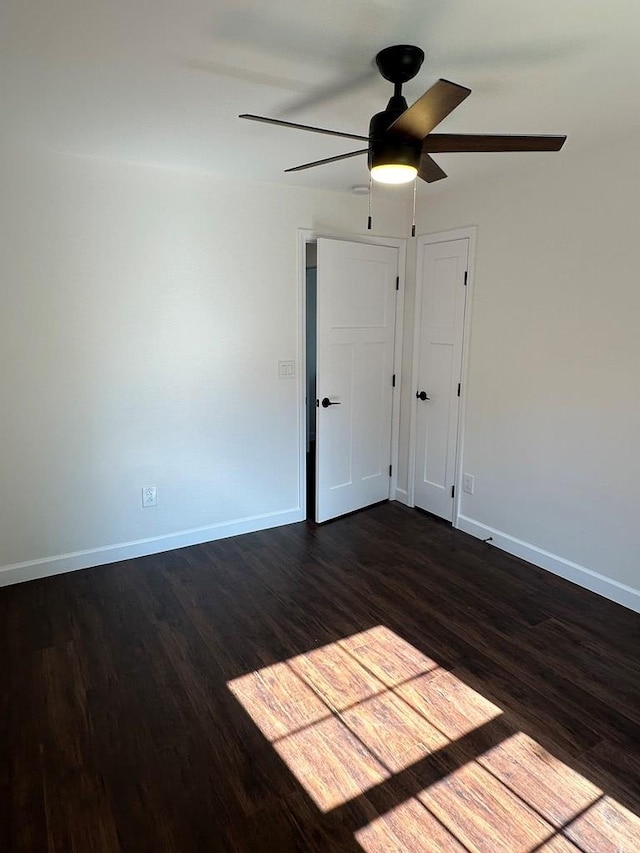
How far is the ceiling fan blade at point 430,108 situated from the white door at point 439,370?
209cm

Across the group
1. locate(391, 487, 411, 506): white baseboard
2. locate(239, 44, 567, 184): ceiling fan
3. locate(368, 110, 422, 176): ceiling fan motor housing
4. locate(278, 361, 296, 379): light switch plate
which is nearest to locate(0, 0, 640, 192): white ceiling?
locate(239, 44, 567, 184): ceiling fan

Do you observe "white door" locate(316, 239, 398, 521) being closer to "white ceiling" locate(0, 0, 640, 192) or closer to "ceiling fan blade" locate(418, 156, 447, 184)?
"white ceiling" locate(0, 0, 640, 192)

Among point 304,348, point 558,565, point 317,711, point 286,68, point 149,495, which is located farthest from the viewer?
point 304,348

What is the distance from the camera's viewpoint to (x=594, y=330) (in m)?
2.85

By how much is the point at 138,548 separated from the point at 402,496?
2.14 metres

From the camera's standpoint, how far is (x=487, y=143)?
1.75 metres

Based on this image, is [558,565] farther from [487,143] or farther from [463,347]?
[487,143]

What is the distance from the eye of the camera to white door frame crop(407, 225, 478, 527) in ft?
11.7

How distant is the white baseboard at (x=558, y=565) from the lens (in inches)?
112

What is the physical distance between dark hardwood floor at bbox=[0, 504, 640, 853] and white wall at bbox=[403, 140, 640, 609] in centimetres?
36

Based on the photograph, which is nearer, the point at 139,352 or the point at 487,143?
the point at 487,143

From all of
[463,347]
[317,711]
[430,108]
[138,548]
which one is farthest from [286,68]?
[138,548]

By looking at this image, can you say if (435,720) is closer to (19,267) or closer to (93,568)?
(93,568)

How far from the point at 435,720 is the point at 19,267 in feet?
9.77
